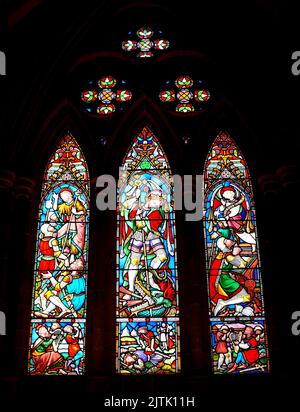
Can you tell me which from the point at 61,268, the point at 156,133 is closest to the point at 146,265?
the point at 61,268

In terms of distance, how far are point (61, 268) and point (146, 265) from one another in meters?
1.26

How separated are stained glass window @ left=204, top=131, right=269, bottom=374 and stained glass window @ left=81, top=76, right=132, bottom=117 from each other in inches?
71.0

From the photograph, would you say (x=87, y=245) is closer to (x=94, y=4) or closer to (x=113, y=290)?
(x=113, y=290)

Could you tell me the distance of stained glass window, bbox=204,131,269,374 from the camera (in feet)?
37.3

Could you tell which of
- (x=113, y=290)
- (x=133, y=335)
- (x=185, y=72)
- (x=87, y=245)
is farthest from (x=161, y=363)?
(x=185, y=72)

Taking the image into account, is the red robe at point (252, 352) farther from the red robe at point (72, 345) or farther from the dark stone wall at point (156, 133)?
the red robe at point (72, 345)

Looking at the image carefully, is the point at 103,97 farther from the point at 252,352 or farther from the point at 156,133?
the point at 252,352

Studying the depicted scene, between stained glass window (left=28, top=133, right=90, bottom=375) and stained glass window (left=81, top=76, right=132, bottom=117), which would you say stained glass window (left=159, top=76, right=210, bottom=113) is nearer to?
stained glass window (left=81, top=76, right=132, bottom=117)

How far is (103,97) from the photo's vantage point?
1379cm

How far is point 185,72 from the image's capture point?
1403cm

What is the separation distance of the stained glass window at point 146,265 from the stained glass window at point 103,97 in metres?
0.71

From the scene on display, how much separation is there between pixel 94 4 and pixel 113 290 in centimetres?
495

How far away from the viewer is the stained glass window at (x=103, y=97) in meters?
13.6

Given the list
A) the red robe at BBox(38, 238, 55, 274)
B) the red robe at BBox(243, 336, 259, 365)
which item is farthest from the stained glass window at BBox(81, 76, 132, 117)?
the red robe at BBox(243, 336, 259, 365)
